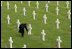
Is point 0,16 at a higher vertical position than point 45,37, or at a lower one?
higher

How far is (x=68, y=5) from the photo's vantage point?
77.3 ft

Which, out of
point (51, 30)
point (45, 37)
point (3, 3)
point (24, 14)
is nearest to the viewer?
point (45, 37)

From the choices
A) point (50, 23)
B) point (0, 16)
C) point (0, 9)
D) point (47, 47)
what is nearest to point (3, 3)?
point (0, 9)

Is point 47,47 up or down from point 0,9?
down

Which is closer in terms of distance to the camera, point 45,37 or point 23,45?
point 23,45

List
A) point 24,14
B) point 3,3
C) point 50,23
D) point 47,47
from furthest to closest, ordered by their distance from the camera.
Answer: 1. point 3,3
2. point 24,14
3. point 50,23
4. point 47,47

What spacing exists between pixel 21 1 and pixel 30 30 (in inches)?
369

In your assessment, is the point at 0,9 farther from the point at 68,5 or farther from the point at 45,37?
the point at 68,5

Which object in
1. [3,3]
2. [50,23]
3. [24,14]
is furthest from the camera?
[3,3]

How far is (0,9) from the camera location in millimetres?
20719

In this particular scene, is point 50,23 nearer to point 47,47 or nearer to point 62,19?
point 62,19

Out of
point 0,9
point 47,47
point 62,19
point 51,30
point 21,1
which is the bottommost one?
point 47,47

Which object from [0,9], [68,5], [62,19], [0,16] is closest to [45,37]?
[62,19]

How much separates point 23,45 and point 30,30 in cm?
235
